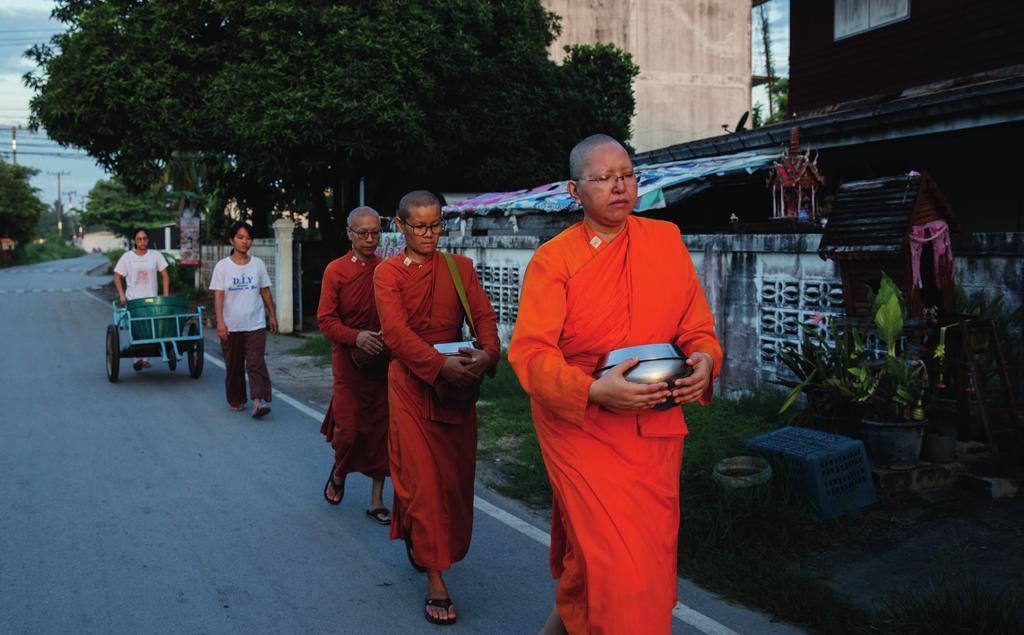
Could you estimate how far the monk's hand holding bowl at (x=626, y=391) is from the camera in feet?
8.80

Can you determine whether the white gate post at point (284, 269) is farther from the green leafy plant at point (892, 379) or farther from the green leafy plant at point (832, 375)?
the green leafy plant at point (892, 379)

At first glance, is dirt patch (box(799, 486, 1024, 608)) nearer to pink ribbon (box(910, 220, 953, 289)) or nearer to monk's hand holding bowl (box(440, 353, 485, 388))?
pink ribbon (box(910, 220, 953, 289))

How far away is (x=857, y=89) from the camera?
43.7 feet

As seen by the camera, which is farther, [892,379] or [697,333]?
[892,379]

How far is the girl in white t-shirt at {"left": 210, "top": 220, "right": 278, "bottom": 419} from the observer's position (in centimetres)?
876

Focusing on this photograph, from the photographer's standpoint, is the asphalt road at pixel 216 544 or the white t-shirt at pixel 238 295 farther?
the white t-shirt at pixel 238 295

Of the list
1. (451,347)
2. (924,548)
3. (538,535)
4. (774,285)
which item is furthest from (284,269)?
(924,548)

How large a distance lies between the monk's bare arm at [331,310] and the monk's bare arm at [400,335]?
119cm

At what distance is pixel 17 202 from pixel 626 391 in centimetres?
6497

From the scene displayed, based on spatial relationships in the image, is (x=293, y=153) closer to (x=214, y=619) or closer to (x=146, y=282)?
(x=146, y=282)

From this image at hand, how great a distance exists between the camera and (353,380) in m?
5.61

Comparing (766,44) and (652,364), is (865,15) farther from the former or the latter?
(766,44)

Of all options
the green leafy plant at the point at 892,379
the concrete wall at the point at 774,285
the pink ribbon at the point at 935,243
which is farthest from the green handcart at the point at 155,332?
the pink ribbon at the point at 935,243

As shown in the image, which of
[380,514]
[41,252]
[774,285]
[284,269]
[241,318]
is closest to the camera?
[380,514]
